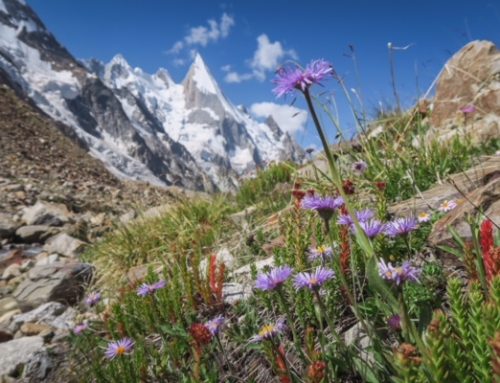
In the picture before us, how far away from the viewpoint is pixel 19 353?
2.97m

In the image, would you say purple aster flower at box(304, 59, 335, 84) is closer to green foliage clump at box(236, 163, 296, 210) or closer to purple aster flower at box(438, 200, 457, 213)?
purple aster flower at box(438, 200, 457, 213)

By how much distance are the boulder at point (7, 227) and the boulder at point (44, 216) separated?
272 mm

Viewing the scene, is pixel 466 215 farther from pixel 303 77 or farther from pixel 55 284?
pixel 55 284

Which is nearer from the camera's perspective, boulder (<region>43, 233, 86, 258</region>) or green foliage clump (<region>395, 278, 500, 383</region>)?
Answer: green foliage clump (<region>395, 278, 500, 383</region>)

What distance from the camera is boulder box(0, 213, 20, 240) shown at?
8.33 meters

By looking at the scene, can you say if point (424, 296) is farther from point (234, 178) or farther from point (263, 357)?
point (234, 178)

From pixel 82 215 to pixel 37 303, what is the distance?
595 cm

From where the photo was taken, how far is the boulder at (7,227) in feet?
27.3

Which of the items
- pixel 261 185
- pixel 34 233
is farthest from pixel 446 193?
pixel 34 233

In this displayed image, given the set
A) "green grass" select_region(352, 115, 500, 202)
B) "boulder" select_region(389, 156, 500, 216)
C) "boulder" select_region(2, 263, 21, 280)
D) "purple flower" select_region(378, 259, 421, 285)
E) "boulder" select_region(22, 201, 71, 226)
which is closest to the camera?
"purple flower" select_region(378, 259, 421, 285)

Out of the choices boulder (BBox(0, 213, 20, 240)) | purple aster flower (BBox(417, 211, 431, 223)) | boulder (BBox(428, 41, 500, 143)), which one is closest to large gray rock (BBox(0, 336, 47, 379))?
purple aster flower (BBox(417, 211, 431, 223))

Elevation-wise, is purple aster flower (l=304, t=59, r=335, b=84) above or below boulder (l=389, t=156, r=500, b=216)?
above

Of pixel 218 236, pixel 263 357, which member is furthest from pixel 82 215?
pixel 263 357

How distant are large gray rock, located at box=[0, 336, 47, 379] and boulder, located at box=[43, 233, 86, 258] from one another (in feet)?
13.1
